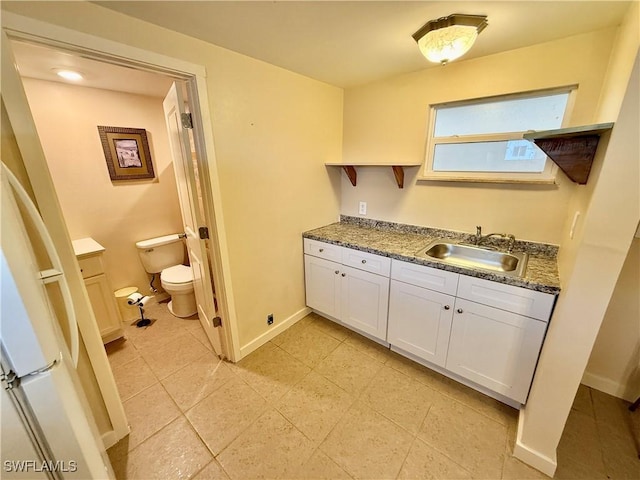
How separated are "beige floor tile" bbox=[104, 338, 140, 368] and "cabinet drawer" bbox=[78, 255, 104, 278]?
66 cm

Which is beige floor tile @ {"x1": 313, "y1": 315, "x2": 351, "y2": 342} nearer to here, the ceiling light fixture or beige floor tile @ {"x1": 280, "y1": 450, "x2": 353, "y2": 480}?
beige floor tile @ {"x1": 280, "y1": 450, "x2": 353, "y2": 480}

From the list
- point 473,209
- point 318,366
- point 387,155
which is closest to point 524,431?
point 318,366

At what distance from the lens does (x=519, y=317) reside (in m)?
1.39

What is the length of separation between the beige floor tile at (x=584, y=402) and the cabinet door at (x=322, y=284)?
1660 mm

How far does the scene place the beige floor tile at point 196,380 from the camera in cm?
170

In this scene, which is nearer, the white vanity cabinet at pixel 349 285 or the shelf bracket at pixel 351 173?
the white vanity cabinet at pixel 349 285

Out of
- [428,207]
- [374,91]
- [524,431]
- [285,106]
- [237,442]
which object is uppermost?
[374,91]

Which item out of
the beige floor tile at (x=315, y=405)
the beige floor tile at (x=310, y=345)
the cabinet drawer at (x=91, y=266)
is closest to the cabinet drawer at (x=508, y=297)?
the beige floor tile at (x=315, y=405)

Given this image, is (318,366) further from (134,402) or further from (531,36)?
(531,36)

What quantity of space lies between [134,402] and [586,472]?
257 centimetres

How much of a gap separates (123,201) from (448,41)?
2936mm

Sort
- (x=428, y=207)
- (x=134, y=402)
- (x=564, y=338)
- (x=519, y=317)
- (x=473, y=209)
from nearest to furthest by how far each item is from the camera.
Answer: (x=564, y=338)
(x=519, y=317)
(x=134, y=402)
(x=473, y=209)
(x=428, y=207)

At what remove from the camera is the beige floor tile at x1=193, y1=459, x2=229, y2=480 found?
1.26 metres

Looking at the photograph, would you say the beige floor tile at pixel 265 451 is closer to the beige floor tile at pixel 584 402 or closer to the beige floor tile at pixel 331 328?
the beige floor tile at pixel 331 328
